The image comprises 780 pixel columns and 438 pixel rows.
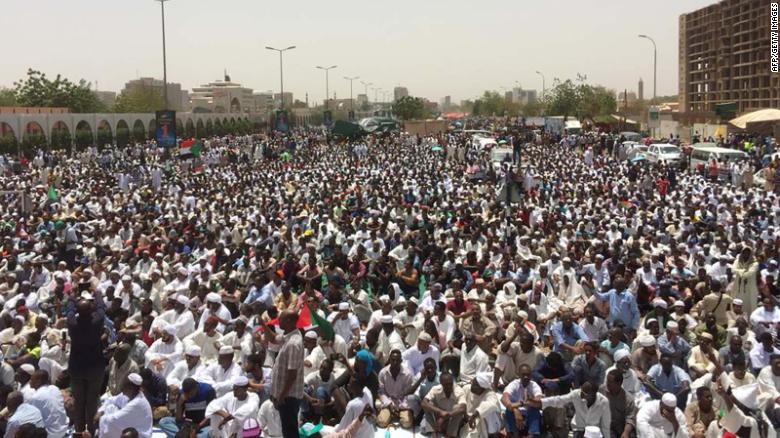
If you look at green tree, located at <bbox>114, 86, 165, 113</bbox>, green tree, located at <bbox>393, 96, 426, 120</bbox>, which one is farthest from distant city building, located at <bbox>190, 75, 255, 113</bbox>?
green tree, located at <bbox>393, 96, 426, 120</bbox>

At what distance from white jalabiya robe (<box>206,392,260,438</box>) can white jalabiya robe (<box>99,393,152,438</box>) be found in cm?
55

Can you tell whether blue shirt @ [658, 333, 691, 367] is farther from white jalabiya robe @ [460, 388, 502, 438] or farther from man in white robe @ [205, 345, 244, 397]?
man in white robe @ [205, 345, 244, 397]

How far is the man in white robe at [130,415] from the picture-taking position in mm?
5508

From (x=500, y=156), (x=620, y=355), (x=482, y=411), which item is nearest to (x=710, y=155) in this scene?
(x=500, y=156)

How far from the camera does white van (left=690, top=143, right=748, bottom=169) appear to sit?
24.1 metres

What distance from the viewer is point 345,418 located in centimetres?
604

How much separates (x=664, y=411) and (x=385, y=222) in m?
8.50

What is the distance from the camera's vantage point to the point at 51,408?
5938 millimetres

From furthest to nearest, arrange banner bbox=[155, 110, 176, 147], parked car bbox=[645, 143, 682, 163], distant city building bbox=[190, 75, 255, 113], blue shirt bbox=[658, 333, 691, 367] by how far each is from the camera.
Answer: distant city building bbox=[190, 75, 255, 113]
banner bbox=[155, 110, 176, 147]
parked car bbox=[645, 143, 682, 163]
blue shirt bbox=[658, 333, 691, 367]

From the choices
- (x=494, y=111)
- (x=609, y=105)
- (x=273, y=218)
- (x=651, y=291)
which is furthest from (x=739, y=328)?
(x=494, y=111)

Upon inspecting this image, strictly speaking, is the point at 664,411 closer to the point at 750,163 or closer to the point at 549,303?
the point at 549,303

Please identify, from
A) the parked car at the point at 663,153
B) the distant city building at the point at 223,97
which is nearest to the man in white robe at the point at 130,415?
the parked car at the point at 663,153

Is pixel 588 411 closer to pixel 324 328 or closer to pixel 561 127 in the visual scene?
pixel 324 328

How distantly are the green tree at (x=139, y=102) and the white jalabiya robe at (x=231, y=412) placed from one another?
2703 inches
